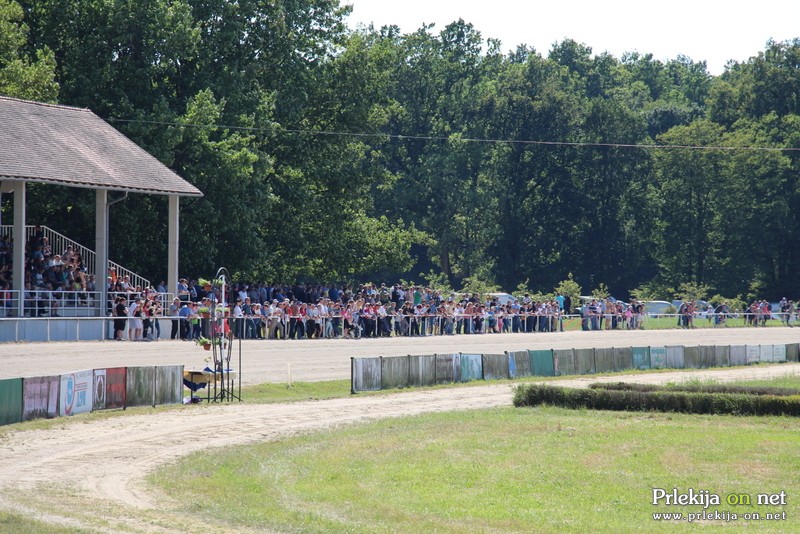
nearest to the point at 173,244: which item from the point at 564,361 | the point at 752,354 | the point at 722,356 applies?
the point at 564,361

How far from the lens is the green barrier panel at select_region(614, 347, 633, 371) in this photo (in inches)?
1746

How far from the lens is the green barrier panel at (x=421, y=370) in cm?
3641

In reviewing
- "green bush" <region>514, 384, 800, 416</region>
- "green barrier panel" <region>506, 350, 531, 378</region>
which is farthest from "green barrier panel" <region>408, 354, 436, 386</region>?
"green bush" <region>514, 384, 800, 416</region>

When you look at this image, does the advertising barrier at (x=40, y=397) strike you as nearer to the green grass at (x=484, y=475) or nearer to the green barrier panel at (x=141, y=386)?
the green barrier panel at (x=141, y=386)

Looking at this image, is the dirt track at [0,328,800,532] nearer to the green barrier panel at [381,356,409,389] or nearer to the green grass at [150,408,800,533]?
the green barrier panel at [381,356,409,389]

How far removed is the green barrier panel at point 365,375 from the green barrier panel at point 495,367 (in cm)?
524

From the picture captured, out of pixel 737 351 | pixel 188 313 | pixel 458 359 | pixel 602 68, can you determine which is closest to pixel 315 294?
pixel 188 313

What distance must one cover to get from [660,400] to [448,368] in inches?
321

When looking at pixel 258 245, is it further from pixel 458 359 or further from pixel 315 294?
pixel 458 359

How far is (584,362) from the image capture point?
42.7m

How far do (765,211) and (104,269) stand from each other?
67487 millimetres

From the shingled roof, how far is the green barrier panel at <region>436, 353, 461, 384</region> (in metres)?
13.2

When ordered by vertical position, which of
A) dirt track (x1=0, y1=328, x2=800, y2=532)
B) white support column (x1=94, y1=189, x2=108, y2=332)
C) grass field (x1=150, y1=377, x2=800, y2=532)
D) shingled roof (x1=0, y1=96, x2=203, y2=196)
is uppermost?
shingled roof (x1=0, y1=96, x2=203, y2=196)

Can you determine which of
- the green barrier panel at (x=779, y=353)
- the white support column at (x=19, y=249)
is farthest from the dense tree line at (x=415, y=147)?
the green barrier panel at (x=779, y=353)
